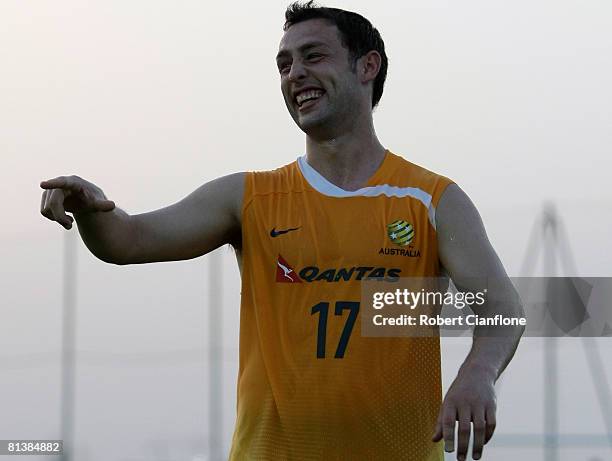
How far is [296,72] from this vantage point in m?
3.72

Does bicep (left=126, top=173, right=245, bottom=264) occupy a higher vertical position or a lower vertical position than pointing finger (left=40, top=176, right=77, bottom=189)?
lower

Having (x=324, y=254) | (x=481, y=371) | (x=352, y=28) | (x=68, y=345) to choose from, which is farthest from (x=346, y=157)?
(x=68, y=345)

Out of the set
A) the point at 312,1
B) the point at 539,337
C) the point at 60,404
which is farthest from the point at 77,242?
the point at 312,1

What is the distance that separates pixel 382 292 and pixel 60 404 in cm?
649

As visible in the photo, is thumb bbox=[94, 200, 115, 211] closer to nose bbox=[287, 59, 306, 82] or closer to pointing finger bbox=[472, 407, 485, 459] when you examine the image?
nose bbox=[287, 59, 306, 82]

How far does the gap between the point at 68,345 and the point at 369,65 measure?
6.46 m

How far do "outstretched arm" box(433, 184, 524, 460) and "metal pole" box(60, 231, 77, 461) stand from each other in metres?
6.19

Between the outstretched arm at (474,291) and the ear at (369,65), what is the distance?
0.55 meters

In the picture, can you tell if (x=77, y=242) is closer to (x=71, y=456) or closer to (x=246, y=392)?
(x=71, y=456)

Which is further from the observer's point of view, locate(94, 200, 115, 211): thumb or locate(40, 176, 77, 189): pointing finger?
locate(94, 200, 115, 211): thumb

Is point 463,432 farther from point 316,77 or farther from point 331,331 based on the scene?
point 316,77

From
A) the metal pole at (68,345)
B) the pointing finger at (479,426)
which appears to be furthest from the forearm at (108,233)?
the metal pole at (68,345)

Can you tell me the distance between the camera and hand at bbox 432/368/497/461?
2.93m

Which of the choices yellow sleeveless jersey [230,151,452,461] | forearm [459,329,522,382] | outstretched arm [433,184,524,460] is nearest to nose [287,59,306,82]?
yellow sleeveless jersey [230,151,452,461]
